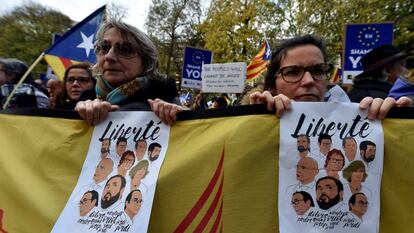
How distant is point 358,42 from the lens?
5957mm

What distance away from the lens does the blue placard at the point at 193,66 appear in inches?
389

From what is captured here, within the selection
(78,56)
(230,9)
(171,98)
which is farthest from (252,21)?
(171,98)

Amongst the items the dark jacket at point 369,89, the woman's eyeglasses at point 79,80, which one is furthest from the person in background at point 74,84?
the dark jacket at point 369,89

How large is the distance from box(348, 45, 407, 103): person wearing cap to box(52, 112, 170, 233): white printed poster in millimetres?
2170

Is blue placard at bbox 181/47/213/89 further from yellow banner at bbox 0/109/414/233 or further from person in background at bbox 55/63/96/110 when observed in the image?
yellow banner at bbox 0/109/414/233

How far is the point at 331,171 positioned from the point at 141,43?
1185mm

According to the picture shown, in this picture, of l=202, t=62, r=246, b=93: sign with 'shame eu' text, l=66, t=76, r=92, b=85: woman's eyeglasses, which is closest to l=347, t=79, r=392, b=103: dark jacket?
l=66, t=76, r=92, b=85: woman's eyeglasses

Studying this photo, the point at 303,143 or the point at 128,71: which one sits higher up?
the point at 128,71

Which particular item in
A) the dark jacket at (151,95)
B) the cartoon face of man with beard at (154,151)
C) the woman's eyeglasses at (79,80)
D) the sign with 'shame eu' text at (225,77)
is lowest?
the cartoon face of man with beard at (154,151)

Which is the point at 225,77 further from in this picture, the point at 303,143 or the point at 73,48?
the point at 303,143

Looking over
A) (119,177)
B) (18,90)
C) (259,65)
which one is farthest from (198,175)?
(259,65)

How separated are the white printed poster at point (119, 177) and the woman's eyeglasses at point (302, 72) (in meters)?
0.57

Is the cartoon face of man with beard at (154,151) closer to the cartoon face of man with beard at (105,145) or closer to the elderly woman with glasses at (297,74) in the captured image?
the cartoon face of man with beard at (105,145)

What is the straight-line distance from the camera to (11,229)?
6.17 ft
